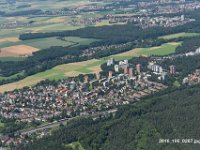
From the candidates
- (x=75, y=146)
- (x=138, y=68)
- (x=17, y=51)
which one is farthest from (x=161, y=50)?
(x=75, y=146)

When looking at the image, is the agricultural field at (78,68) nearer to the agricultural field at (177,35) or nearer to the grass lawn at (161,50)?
the grass lawn at (161,50)

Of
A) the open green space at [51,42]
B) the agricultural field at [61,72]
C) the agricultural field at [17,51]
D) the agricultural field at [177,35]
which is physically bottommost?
the agricultural field at [61,72]

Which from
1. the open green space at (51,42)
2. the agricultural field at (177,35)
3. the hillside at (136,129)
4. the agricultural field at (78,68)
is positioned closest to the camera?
the hillside at (136,129)

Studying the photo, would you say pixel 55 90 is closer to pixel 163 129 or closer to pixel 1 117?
pixel 1 117

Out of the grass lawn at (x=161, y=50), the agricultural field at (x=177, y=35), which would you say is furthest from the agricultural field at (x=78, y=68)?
the agricultural field at (x=177, y=35)

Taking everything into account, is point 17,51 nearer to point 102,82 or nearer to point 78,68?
point 78,68

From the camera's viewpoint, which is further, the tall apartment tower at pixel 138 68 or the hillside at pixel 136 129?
the tall apartment tower at pixel 138 68
